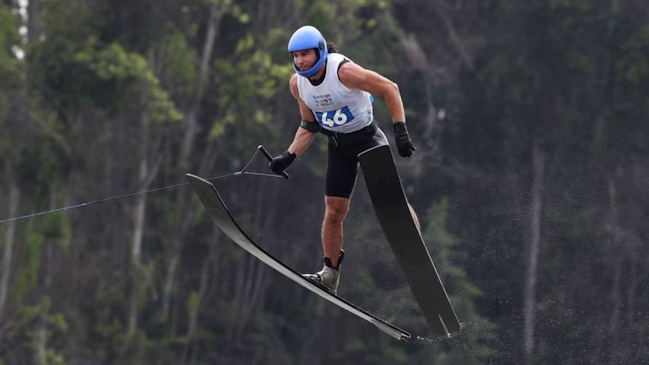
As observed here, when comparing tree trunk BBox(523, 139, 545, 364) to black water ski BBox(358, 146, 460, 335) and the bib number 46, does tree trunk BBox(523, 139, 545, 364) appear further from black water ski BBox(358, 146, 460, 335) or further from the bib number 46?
the bib number 46

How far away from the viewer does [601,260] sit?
18.5 metres

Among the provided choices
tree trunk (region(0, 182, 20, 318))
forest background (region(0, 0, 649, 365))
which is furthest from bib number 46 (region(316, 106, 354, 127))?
tree trunk (region(0, 182, 20, 318))

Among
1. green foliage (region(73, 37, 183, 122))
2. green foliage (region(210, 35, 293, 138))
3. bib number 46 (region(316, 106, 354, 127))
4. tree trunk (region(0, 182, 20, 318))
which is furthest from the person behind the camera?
green foliage (region(210, 35, 293, 138))

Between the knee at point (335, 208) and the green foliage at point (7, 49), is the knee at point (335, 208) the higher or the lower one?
the lower one

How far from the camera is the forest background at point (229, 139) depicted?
67.7ft

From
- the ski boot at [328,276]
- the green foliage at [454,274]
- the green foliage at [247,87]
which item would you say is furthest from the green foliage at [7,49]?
the ski boot at [328,276]

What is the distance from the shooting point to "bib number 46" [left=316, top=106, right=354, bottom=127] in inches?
317

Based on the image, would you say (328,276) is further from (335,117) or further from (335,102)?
(335,102)

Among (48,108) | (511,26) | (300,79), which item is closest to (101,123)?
(48,108)

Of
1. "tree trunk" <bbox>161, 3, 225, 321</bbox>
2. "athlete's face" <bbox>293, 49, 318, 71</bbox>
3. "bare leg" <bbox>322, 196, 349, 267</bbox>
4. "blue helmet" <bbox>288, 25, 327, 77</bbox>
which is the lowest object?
"bare leg" <bbox>322, 196, 349, 267</bbox>

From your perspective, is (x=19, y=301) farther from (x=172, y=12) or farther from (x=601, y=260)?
(x=601, y=260)

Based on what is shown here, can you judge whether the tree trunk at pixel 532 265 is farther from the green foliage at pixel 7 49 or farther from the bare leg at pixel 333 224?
the green foliage at pixel 7 49

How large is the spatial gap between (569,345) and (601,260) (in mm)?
1975

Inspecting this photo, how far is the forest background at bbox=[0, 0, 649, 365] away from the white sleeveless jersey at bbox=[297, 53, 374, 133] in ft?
35.6
